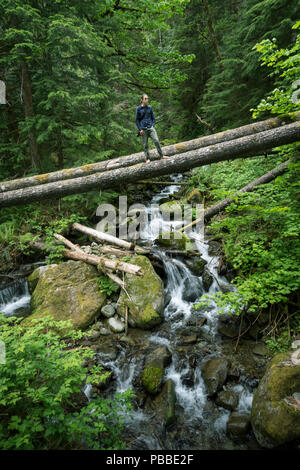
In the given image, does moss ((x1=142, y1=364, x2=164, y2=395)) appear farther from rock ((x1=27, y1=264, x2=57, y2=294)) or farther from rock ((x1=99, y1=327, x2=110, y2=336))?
rock ((x1=27, y1=264, x2=57, y2=294))

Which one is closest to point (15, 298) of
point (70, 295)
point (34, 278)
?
point (34, 278)

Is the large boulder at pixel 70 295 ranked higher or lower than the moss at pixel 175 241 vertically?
lower

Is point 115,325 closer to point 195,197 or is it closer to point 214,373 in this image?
point 214,373

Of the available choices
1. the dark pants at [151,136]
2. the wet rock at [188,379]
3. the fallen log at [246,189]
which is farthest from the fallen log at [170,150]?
the wet rock at [188,379]

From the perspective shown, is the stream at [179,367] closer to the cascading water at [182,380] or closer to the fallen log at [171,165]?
the cascading water at [182,380]

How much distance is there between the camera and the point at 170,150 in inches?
212

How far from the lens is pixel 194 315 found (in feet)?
20.0

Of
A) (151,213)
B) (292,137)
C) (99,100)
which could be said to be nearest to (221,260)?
(292,137)

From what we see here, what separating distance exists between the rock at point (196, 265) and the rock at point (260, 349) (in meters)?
2.69

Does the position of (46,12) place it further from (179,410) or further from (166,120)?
(166,120)

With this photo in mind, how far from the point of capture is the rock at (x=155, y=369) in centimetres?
422

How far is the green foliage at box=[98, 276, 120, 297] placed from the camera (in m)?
6.41

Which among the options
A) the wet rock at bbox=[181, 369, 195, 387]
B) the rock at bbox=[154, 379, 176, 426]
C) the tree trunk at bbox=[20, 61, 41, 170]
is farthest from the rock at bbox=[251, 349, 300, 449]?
the tree trunk at bbox=[20, 61, 41, 170]

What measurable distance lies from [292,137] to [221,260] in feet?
12.1
